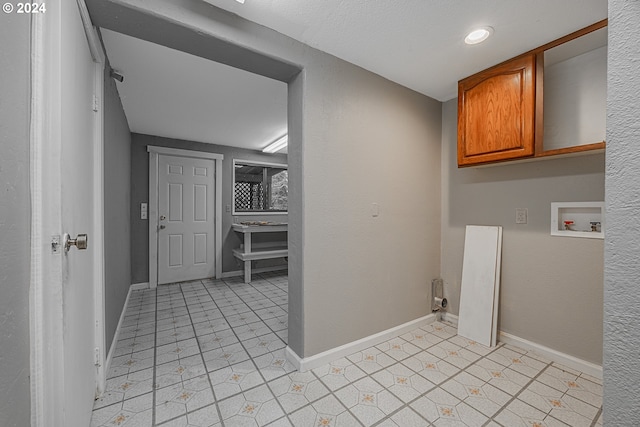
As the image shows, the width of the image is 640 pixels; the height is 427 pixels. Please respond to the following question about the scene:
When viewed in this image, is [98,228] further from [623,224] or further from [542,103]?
[542,103]

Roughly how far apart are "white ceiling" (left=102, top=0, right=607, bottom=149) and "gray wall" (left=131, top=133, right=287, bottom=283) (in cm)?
106

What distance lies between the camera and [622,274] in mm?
653

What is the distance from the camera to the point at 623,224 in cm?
65

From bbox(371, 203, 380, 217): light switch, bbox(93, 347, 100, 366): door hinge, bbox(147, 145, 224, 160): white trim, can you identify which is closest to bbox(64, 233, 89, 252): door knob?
bbox(93, 347, 100, 366): door hinge

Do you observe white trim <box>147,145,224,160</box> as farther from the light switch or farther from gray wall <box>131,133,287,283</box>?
the light switch

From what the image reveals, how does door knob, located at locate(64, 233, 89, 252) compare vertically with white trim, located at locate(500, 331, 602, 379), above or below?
above

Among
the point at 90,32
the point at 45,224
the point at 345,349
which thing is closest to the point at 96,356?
the point at 45,224

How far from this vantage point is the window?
4801 millimetres

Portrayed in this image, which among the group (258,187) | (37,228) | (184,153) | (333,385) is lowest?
(333,385)

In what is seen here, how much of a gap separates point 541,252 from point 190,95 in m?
3.46

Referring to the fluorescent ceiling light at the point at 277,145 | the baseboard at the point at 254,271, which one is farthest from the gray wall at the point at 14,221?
the baseboard at the point at 254,271

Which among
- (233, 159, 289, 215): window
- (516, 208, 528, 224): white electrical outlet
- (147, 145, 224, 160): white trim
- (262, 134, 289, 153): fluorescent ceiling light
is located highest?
(262, 134, 289, 153): fluorescent ceiling light

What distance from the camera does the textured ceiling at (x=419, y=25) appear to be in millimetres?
1487

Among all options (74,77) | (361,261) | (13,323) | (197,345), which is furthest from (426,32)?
(197,345)
